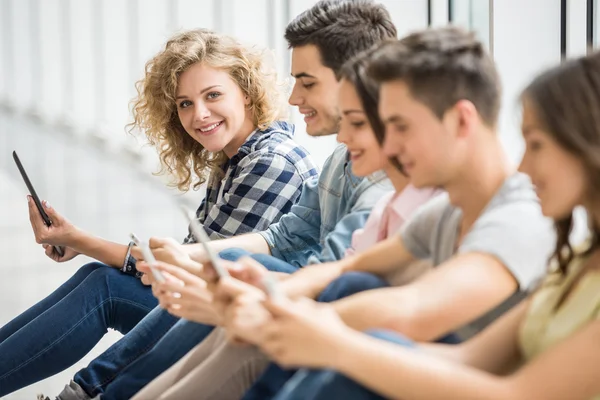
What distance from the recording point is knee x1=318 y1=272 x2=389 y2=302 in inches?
67.1

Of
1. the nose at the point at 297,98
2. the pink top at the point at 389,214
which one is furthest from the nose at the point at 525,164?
the nose at the point at 297,98

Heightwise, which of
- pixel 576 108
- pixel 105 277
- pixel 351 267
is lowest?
pixel 105 277

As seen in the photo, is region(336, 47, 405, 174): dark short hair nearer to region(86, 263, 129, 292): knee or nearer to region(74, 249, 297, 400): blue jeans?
region(74, 249, 297, 400): blue jeans

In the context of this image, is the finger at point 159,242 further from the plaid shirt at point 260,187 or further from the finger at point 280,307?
the finger at point 280,307

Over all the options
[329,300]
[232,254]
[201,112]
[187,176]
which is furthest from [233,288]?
[187,176]

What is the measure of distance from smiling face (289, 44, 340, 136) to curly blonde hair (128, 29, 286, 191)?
1.55 ft

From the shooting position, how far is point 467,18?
3482mm

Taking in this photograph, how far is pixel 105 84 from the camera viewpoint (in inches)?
228

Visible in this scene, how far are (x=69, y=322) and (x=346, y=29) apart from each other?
1013 millimetres

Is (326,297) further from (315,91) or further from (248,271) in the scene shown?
(315,91)

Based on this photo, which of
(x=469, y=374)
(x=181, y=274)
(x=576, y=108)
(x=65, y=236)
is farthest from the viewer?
(x=65, y=236)

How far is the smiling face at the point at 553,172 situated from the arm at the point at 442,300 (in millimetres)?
145

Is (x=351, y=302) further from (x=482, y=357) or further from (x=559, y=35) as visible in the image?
(x=559, y=35)

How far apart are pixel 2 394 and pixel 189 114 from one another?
941mm
